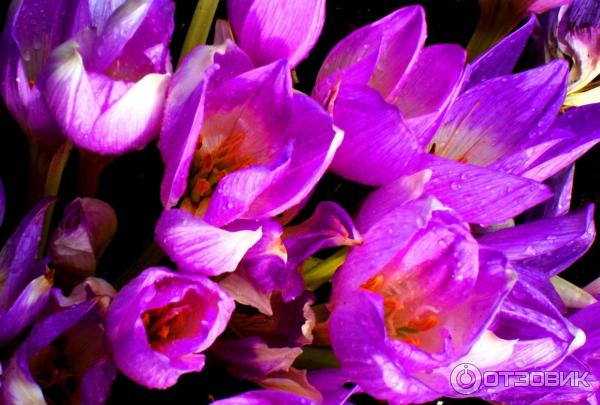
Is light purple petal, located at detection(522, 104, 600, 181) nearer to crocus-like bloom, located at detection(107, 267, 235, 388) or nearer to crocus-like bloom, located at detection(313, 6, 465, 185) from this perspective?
crocus-like bloom, located at detection(313, 6, 465, 185)

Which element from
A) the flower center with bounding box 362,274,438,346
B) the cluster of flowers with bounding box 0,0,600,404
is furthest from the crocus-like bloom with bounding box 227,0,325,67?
the flower center with bounding box 362,274,438,346

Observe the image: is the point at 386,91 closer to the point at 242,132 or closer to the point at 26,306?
the point at 242,132

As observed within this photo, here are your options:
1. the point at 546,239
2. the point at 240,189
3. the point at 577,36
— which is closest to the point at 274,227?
the point at 240,189

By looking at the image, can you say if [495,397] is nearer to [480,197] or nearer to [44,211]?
[480,197]

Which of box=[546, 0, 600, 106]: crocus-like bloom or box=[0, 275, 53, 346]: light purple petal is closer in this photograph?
box=[0, 275, 53, 346]: light purple petal

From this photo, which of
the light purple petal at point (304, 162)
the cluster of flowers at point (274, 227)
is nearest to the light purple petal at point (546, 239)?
the cluster of flowers at point (274, 227)

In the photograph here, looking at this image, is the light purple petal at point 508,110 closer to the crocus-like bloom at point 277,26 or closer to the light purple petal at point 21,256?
the crocus-like bloom at point 277,26

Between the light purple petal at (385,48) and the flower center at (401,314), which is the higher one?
the light purple petal at (385,48)
